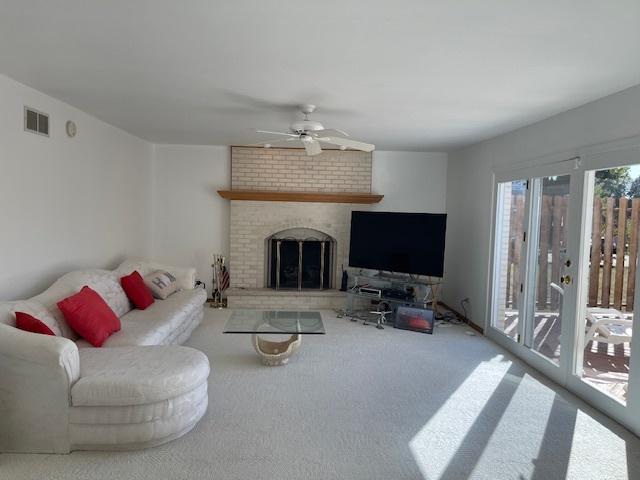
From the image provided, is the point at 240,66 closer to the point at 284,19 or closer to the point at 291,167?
the point at 284,19

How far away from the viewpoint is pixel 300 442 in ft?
8.59

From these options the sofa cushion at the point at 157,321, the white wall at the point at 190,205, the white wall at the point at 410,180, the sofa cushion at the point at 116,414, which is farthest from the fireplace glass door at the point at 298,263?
the sofa cushion at the point at 116,414

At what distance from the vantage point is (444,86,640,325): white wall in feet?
10.2

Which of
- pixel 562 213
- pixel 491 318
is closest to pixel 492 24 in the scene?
pixel 562 213

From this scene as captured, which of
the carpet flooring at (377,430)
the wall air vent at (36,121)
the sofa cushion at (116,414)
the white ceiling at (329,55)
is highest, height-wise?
the white ceiling at (329,55)

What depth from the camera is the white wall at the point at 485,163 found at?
10.2 feet

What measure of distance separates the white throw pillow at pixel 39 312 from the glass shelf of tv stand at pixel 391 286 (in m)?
3.60

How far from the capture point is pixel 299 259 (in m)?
6.35

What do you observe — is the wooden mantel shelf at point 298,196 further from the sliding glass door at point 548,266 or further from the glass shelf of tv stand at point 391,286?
the sliding glass door at point 548,266

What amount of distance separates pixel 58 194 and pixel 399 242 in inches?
153

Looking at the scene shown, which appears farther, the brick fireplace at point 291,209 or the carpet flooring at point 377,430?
the brick fireplace at point 291,209

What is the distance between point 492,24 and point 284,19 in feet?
3.30

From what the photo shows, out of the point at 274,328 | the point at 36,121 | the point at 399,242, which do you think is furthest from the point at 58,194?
the point at 399,242

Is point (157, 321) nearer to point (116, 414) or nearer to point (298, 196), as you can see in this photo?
point (116, 414)
